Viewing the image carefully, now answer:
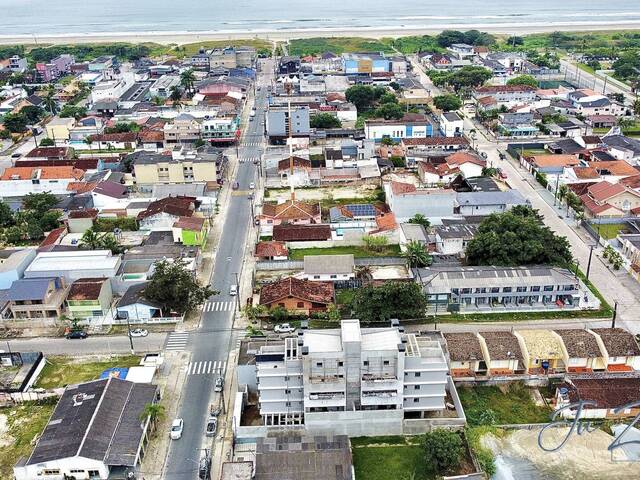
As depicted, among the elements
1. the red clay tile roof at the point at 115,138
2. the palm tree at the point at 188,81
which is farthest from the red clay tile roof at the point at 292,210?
the palm tree at the point at 188,81

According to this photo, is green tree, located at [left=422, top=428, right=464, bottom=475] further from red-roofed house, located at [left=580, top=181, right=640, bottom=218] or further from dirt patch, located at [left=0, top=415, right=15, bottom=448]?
red-roofed house, located at [left=580, top=181, right=640, bottom=218]

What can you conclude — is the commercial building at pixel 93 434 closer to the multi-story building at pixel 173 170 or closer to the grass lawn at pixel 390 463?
the grass lawn at pixel 390 463

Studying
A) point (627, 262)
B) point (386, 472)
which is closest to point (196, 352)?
point (386, 472)

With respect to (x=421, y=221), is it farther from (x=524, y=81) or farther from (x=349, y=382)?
(x=524, y=81)

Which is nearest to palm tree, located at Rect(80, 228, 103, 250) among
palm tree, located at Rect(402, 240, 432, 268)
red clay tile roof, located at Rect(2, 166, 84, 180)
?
red clay tile roof, located at Rect(2, 166, 84, 180)

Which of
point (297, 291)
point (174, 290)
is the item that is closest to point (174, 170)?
point (174, 290)

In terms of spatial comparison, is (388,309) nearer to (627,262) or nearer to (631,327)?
(631,327)
